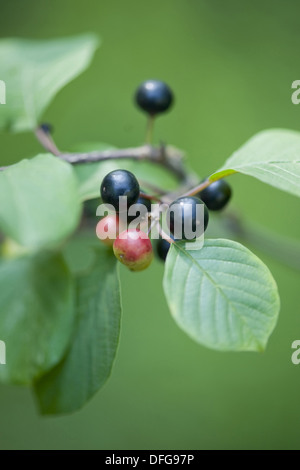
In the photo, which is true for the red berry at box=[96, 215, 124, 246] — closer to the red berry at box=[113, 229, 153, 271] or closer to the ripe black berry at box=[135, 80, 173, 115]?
the red berry at box=[113, 229, 153, 271]

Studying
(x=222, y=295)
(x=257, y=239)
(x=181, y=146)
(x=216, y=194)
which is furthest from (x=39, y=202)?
(x=181, y=146)

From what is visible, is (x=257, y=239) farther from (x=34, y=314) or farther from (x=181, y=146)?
(x=181, y=146)

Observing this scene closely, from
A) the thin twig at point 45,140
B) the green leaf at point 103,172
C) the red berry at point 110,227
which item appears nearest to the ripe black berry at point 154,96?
the green leaf at point 103,172

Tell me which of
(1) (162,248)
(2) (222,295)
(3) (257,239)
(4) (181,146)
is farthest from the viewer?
(4) (181,146)

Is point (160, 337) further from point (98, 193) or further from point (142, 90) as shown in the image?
point (98, 193)

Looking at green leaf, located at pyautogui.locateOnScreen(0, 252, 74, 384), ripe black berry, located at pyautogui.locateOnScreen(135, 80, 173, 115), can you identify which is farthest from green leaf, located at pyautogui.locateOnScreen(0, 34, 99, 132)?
green leaf, located at pyautogui.locateOnScreen(0, 252, 74, 384)

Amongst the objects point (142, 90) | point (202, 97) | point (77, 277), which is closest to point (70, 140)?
point (202, 97)

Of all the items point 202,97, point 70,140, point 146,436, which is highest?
point 202,97
